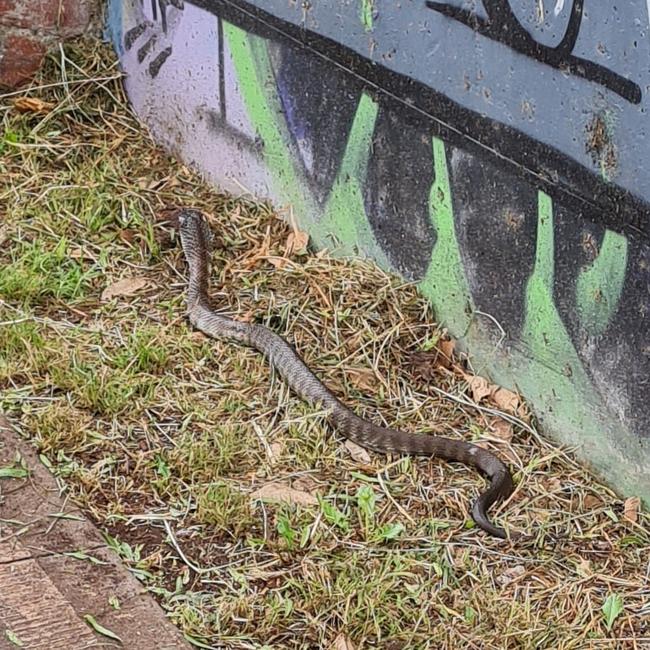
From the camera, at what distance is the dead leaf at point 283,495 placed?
4520 mm

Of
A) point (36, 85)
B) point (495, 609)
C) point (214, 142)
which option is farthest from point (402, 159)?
point (36, 85)

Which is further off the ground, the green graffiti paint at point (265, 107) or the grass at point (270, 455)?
the green graffiti paint at point (265, 107)

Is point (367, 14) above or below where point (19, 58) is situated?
above

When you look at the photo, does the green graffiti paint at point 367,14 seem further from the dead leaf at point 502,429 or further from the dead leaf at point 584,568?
the dead leaf at point 584,568

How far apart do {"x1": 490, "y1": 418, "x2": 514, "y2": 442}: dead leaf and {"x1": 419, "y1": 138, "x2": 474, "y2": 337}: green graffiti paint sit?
0.41 m

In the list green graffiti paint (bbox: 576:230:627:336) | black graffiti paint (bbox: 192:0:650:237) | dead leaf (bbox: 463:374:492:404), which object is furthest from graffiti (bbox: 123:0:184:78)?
green graffiti paint (bbox: 576:230:627:336)

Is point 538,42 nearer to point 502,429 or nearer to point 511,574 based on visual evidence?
point 502,429

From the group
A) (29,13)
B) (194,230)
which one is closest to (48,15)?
(29,13)

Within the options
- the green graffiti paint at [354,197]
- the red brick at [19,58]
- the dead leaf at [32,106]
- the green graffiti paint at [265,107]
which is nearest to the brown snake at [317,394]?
the green graffiti paint at [265,107]

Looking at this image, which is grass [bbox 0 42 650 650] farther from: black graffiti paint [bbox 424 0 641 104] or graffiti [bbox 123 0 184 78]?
black graffiti paint [bbox 424 0 641 104]

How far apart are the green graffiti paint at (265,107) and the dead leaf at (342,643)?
Answer: 255cm

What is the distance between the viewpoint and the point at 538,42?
455 cm

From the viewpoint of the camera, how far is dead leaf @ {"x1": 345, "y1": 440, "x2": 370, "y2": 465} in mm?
4852

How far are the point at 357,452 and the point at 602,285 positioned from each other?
107 cm
